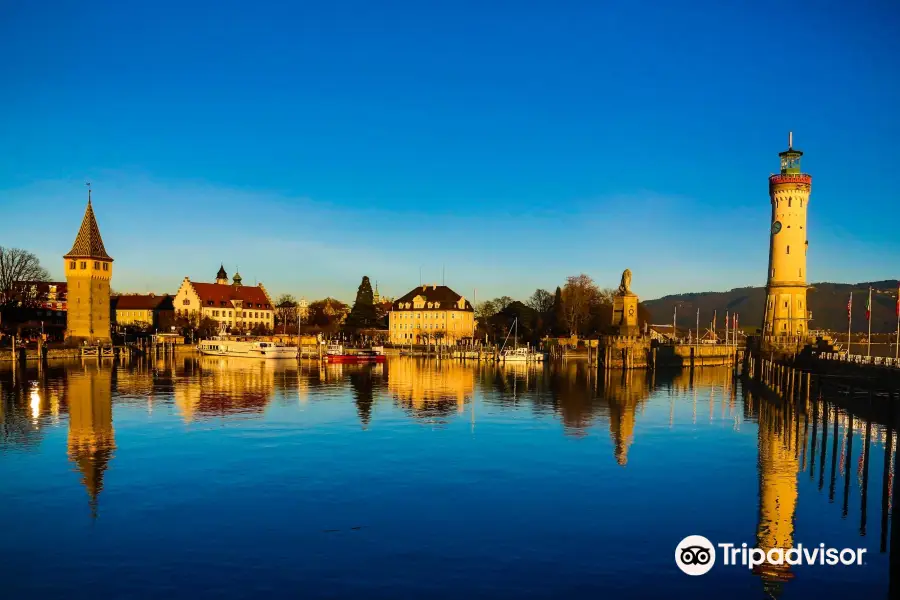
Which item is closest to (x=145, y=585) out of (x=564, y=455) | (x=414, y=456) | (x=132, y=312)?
(x=414, y=456)

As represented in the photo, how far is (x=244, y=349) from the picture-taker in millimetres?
114062

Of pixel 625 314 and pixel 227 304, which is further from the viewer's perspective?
pixel 227 304

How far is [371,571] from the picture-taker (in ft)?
53.7

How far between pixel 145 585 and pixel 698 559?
12654 mm

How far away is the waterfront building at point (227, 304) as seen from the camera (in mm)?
151000

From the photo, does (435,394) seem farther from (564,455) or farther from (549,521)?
(549,521)

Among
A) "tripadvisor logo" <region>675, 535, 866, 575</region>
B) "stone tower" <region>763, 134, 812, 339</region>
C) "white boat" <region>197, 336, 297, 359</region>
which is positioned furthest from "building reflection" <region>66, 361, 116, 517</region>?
"stone tower" <region>763, 134, 812, 339</region>

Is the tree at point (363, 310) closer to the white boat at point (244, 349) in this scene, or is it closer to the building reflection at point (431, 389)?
the white boat at point (244, 349)

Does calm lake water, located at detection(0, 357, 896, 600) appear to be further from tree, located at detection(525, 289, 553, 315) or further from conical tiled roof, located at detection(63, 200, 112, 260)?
tree, located at detection(525, 289, 553, 315)

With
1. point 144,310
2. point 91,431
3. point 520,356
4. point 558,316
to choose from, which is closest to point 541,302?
point 558,316

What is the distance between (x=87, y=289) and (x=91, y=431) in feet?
271

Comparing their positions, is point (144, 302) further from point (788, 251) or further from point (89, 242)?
point (788, 251)

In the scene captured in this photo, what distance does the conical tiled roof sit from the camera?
108312 millimetres

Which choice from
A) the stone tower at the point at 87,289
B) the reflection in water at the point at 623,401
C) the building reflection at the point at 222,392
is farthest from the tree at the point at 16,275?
the reflection in water at the point at 623,401
